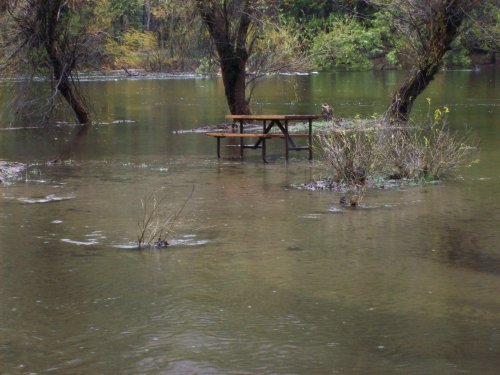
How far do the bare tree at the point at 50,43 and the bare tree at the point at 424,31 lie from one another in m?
8.68

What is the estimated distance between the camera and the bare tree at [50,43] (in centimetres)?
2555

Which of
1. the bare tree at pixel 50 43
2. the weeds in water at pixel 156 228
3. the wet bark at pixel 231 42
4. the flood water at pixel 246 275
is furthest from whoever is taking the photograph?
the wet bark at pixel 231 42

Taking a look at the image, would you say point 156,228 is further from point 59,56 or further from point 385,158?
point 59,56

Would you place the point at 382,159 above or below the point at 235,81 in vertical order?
below

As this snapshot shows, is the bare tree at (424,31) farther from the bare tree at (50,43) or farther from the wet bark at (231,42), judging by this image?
the bare tree at (50,43)

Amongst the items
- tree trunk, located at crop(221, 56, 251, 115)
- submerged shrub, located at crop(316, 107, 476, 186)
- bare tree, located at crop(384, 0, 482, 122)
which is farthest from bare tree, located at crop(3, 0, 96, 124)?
submerged shrub, located at crop(316, 107, 476, 186)

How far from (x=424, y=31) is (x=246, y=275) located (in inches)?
639

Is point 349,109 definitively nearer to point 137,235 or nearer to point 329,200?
point 329,200

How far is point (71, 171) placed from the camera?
59.4 ft

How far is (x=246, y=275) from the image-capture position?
9.97 metres

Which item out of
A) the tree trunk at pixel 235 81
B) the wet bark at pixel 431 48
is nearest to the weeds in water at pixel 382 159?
the wet bark at pixel 431 48

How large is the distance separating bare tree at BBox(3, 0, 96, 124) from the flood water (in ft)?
26.6

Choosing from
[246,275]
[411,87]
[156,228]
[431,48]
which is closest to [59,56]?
[411,87]

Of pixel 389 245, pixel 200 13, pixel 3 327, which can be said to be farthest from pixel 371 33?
pixel 3 327
